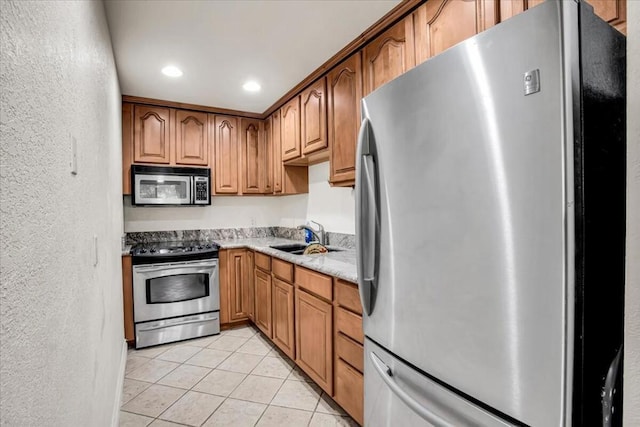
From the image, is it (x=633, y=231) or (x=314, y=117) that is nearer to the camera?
(x=633, y=231)

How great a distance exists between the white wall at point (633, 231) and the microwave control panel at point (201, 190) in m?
3.35

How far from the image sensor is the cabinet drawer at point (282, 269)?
2.45 metres

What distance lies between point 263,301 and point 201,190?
1364 millimetres

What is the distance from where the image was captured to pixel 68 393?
31.8 inches

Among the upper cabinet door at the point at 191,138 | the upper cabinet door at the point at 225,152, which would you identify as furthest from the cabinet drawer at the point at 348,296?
the upper cabinet door at the point at 191,138

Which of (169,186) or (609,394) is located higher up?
(169,186)

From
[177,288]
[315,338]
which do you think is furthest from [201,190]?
[315,338]

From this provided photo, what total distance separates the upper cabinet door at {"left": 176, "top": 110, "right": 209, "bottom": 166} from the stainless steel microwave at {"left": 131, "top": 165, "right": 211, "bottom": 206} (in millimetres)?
148

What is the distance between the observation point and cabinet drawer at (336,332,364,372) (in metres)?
1.70

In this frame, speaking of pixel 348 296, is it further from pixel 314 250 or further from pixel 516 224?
pixel 516 224

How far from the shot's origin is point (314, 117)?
269cm

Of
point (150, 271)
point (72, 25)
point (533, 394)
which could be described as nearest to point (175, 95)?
point (150, 271)

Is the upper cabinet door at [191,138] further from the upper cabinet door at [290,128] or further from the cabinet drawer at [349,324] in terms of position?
the cabinet drawer at [349,324]

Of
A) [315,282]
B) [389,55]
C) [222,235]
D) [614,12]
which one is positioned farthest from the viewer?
[222,235]
